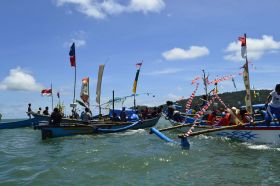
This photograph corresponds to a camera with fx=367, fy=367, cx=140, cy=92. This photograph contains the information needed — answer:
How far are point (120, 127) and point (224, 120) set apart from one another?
364 inches

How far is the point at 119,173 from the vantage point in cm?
1157

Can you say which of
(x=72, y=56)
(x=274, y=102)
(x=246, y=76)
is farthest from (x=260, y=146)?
(x=72, y=56)

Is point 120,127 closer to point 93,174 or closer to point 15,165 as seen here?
point 15,165

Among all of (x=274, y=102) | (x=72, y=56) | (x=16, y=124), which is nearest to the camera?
(x=274, y=102)

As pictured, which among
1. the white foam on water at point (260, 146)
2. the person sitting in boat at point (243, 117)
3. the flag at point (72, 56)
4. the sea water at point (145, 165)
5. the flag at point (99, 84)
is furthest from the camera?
the flag at point (72, 56)

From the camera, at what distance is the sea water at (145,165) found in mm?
10656

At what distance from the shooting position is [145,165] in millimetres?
12750

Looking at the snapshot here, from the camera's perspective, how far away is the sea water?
10.7 metres

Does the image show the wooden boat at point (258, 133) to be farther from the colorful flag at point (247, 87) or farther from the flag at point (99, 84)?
the flag at point (99, 84)

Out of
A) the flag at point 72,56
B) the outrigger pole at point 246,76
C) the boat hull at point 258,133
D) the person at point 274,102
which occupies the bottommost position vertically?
the boat hull at point 258,133

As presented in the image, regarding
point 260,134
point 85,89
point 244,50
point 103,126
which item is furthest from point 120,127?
point 260,134

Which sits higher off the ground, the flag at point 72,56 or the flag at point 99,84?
the flag at point 72,56

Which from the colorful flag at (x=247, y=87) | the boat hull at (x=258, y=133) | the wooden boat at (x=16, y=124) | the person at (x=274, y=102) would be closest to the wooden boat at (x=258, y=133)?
the boat hull at (x=258, y=133)

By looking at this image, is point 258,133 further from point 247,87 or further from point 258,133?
point 247,87
